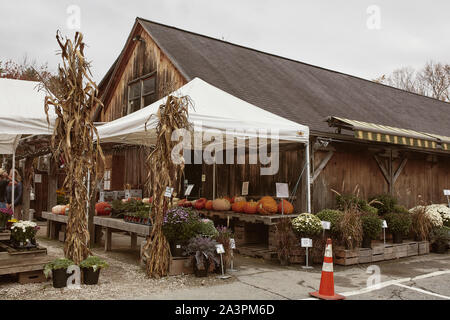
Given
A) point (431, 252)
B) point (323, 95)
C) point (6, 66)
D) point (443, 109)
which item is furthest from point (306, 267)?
point (6, 66)

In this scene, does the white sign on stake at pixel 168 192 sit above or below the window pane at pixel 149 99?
below

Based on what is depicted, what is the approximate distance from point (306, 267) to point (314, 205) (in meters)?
2.45

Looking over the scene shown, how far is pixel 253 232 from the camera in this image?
9.00m

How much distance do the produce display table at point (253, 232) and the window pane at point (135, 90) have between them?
6158 millimetres

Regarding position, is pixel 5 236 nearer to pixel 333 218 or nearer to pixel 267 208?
pixel 267 208

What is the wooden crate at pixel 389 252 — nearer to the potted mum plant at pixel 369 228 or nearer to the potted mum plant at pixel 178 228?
the potted mum plant at pixel 369 228

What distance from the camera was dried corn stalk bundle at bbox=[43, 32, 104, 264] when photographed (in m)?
5.76

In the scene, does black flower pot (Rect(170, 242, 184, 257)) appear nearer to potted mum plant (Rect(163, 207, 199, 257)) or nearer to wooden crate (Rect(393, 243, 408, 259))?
potted mum plant (Rect(163, 207, 199, 257))

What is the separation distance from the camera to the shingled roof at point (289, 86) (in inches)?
426

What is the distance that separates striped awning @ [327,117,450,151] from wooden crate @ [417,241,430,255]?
86.5 inches

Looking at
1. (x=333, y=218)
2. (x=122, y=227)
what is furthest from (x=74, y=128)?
(x=333, y=218)

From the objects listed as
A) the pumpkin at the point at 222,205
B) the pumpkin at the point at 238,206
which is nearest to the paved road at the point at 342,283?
the pumpkin at the point at 238,206

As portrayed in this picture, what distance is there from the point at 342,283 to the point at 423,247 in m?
4.01

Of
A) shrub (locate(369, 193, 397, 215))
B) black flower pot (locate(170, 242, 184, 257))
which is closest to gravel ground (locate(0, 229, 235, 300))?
black flower pot (locate(170, 242, 184, 257))
